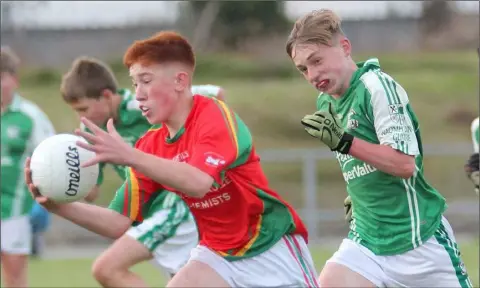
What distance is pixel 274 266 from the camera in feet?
16.3

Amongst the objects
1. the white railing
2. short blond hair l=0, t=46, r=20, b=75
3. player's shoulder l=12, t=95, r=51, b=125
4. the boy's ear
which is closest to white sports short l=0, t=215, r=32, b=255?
player's shoulder l=12, t=95, r=51, b=125

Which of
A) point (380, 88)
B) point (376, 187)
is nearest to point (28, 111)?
point (376, 187)

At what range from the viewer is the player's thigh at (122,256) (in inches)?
262

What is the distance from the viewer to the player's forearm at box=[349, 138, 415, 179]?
4.53 meters

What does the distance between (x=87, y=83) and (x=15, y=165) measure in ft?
6.87

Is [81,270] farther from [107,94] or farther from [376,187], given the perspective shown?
[376,187]

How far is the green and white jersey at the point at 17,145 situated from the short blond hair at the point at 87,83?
1.68 m

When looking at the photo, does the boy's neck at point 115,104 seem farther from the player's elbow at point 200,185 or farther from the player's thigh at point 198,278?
the player's elbow at point 200,185

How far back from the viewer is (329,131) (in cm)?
448

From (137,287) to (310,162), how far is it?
859cm

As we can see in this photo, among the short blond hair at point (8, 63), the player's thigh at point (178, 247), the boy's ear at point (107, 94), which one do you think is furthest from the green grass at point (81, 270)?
the boy's ear at point (107, 94)

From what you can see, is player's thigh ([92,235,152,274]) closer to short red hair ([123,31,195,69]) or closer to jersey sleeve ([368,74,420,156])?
short red hair ([123,31,195,69])

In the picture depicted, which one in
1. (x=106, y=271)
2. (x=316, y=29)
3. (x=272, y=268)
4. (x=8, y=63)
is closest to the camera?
(x=316, y=29)

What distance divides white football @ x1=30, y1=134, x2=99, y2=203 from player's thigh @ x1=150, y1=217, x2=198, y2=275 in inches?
76.3
